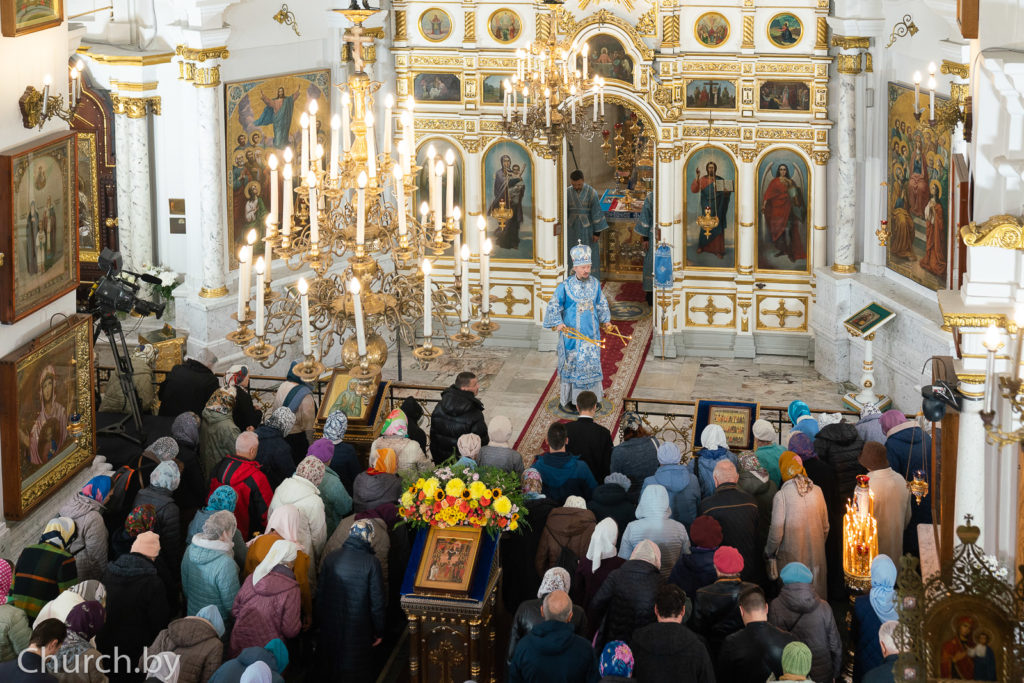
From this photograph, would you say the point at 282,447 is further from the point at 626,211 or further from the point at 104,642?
the point at 626,211

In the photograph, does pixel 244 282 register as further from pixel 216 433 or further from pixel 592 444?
pixel 592 444

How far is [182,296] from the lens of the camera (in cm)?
1572

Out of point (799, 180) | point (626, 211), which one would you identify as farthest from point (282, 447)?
point (626, 211)

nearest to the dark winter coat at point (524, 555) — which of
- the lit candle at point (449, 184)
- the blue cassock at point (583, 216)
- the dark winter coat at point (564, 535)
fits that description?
the dark winter coat at point (564, 535)

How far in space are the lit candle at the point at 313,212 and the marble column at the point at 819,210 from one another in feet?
30.8

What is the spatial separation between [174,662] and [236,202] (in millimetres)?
8859

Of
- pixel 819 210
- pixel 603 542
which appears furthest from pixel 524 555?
pixel 819 210

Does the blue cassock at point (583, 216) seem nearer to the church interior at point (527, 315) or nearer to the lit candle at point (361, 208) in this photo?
the church interior at point (527, 315)

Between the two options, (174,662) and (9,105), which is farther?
(9,105)

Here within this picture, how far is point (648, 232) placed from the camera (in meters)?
18.7

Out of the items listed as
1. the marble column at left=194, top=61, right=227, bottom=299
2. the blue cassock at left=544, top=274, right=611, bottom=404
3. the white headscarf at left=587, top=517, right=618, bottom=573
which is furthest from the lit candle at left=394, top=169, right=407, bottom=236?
the marble column at left=194, top=61, right=227, bottom=299

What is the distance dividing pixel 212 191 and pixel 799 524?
818cm

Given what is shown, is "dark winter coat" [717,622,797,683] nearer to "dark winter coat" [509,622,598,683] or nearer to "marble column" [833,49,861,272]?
"dark winter coat" [509,622,598,683]

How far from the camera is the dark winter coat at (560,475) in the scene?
10250 mm
